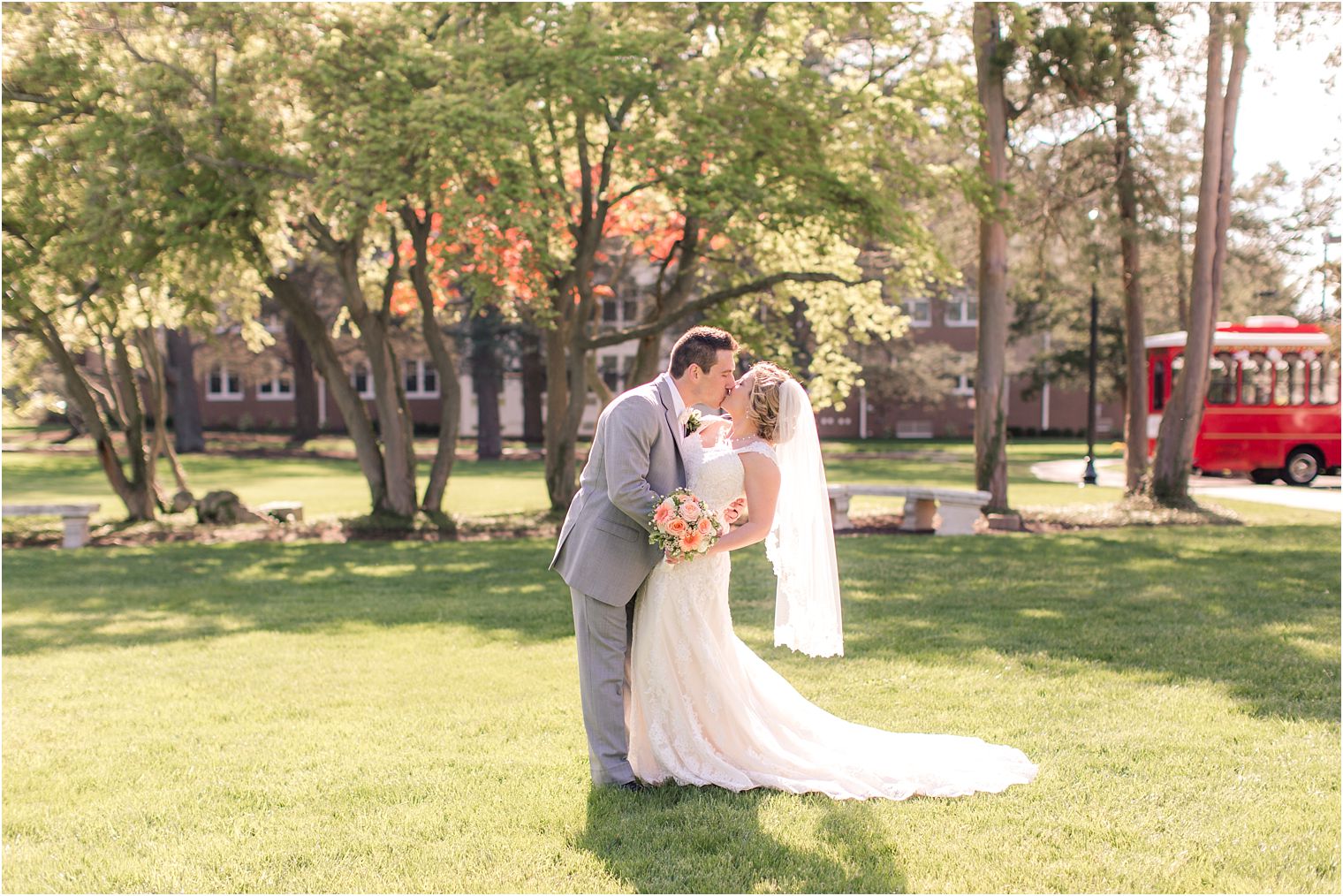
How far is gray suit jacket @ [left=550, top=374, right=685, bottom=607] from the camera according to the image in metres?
5.50

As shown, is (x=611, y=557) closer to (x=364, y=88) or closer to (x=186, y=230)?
(x=364, y=88)

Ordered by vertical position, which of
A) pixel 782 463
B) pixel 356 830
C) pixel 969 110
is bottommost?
pixel 356 830

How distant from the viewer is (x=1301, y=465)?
27.3 m

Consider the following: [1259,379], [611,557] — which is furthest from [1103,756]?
[1259,379]

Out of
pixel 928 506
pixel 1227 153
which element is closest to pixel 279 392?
pixel 928 506

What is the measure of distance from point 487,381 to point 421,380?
63.0 ft

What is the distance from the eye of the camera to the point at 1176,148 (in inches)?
890

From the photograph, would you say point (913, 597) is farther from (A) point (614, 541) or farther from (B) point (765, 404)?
(A) point (614, 541)

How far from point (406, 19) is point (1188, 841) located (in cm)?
1464

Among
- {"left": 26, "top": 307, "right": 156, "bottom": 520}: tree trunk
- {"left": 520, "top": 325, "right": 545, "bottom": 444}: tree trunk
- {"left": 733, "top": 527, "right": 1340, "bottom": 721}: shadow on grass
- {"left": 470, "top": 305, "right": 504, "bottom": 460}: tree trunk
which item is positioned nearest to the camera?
{"left": 733, "top": 527, "right": 1340, "bottom": 721}: shadow on grass

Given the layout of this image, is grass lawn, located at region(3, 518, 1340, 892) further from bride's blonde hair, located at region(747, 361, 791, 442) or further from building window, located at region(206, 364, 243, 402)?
building window, located at region(206, 364, 243, 402)

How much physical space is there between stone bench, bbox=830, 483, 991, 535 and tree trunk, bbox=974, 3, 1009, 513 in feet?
4.28

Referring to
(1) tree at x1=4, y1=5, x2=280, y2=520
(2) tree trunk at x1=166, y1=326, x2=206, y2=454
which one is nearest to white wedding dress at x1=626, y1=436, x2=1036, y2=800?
(1) tree at x1=4, y1=5, x2=280, y2=520

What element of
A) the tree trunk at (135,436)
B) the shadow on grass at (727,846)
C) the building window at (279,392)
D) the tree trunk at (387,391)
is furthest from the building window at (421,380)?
the shadow on grass at (727,846)
